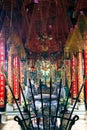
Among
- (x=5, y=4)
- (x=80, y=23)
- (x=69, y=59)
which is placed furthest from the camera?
(x=69, y=59)

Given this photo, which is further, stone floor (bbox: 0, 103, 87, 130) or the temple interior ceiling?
stone floor (bbox: 0, 103, 87, 130)

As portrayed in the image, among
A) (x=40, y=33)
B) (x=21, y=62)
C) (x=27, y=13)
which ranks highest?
(x=27, y=13)

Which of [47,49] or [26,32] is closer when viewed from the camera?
[26,32]

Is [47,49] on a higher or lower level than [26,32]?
lower

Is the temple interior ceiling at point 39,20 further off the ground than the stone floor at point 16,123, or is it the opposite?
the temple interior ceiling at point 39,20

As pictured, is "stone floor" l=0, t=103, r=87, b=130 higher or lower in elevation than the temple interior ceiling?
lower

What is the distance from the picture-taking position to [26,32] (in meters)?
5.41

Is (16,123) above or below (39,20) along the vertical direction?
below

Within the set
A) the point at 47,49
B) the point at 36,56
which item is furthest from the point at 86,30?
the point at 36,56

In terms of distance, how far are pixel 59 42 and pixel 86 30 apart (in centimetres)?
158

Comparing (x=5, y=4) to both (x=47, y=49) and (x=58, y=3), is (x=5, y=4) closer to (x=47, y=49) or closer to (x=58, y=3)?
(x=58, y=3)

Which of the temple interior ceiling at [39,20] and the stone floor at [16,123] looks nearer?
the temple interior ceiling at [39,20]

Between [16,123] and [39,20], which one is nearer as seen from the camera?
[39,20]

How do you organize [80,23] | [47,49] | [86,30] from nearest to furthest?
[80,23], [86,30], [47,49]
